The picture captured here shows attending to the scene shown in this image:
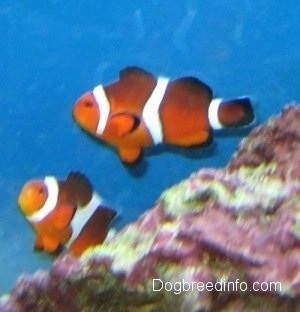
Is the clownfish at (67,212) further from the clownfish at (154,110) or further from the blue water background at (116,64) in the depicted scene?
the clownfish at (154,110)

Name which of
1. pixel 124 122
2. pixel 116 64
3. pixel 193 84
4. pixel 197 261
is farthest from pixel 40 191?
pixel 197 261

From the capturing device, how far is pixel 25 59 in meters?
2.52

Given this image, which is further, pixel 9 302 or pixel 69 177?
pixel 69 177

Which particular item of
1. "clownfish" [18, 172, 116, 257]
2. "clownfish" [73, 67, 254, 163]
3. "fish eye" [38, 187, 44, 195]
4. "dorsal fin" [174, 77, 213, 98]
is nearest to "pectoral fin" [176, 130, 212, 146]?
"clownfish" [73, 67, 254, 163]

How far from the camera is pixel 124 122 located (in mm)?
2467

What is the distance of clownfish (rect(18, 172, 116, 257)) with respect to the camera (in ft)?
8.49

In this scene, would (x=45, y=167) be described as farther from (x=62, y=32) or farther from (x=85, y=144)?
(x=62, y=32)

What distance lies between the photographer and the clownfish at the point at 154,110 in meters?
2.47

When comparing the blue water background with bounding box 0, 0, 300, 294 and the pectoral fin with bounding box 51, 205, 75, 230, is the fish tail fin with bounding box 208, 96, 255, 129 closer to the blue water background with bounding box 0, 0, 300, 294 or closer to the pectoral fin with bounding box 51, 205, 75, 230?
the blue water background with bounding box 0, 0, 300, 294

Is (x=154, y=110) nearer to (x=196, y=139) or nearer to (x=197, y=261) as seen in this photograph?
(x=196, y=139)

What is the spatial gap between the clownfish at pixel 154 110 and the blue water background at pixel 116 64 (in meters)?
0.05

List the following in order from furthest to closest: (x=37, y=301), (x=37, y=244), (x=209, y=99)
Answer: (x=37, y=244)
(x=209, y=99)
(x=37, y=301)

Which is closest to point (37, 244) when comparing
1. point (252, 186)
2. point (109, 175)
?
point (109, 175)

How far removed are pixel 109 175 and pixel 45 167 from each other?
212mm
